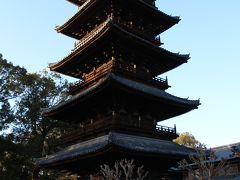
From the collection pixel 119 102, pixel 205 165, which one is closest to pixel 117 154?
pixel 119 102

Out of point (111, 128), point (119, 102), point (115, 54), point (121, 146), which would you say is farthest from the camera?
point (115, 54)

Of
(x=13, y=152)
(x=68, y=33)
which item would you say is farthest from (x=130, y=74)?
(x=13, y=152)

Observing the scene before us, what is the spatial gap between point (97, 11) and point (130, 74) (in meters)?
6.76

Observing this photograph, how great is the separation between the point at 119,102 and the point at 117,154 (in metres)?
4.38

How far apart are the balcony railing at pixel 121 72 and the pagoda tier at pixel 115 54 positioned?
50 cm

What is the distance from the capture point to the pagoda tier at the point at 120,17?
2777 cm

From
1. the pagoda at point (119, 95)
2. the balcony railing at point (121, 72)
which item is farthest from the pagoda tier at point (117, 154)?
the balcony railing at point (121, 72)

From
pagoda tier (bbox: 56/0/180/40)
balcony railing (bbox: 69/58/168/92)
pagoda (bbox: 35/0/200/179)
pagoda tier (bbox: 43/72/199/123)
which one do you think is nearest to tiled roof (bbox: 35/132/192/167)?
pagoda (bbox: 35/0/200/179)

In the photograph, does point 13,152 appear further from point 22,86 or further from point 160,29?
point 160,29

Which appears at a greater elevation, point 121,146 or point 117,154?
point 121,146

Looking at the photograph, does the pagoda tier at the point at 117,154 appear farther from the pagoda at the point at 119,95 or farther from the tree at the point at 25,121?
the tree at the point at 25,121

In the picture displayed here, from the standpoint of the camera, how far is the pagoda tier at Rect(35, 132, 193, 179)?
20094 millimetres

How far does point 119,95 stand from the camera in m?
23.4

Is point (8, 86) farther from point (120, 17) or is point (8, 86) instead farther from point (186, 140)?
point (186, 140)
